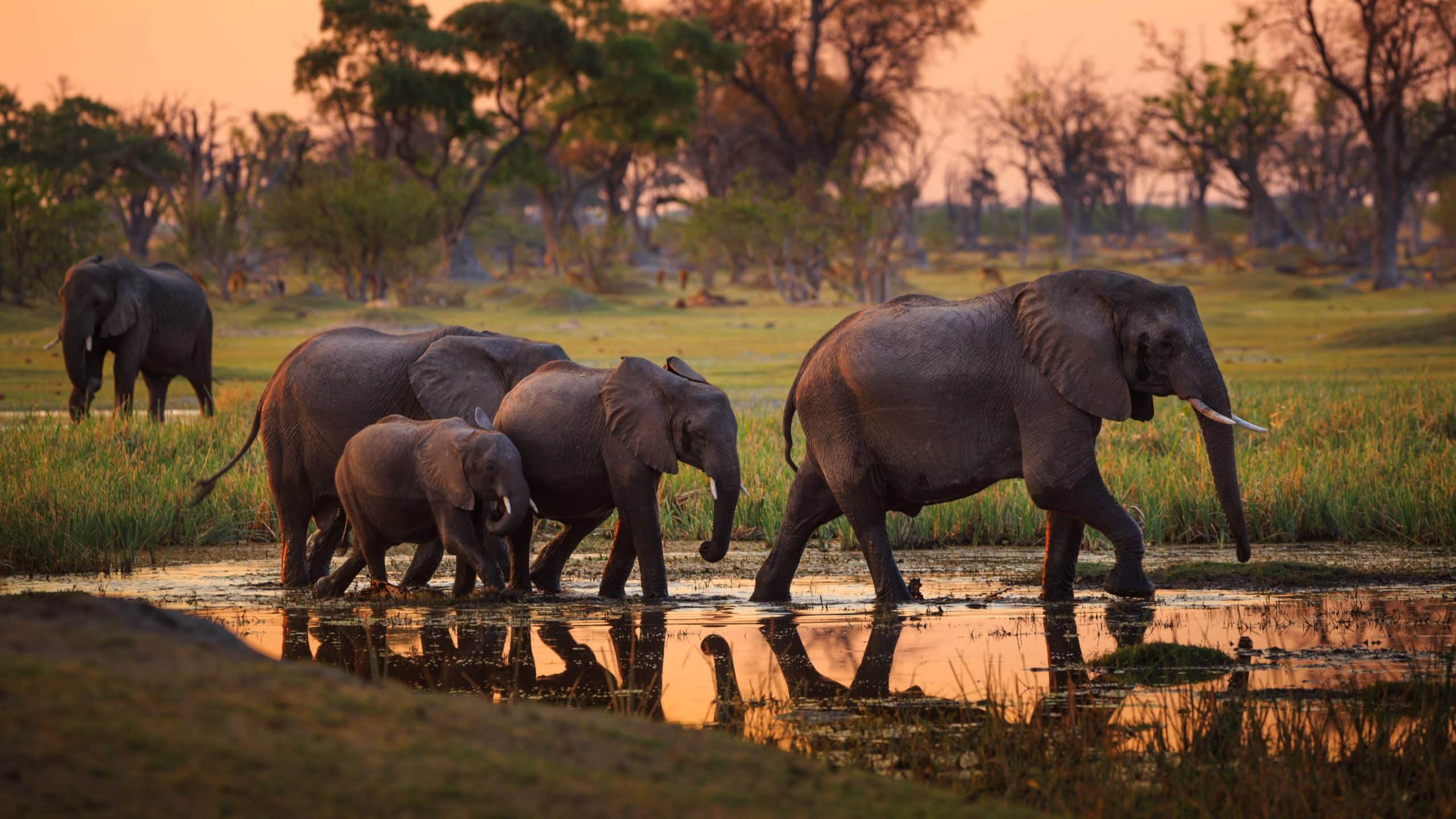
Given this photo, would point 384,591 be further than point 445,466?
Yes

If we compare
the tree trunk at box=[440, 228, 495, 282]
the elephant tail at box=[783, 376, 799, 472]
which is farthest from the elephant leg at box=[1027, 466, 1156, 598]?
the tree trunk at box=[440, 228, 495, 282]

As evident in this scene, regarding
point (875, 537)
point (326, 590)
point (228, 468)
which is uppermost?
point (228, 468)

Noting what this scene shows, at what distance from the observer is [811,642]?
6672 millimetres

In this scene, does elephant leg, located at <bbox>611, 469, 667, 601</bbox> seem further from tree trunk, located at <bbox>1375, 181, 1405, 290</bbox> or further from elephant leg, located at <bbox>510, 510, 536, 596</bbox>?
tree trunk, located at <bbox>1375, 181, 1405, 290</bbox>

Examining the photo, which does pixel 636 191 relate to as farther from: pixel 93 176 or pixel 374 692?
pixel 374 692

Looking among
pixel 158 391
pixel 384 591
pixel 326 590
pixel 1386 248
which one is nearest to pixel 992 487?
pixel 384 591

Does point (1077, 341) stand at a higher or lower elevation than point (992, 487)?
higher

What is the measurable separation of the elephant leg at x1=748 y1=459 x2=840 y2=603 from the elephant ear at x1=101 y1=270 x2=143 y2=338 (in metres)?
9.85

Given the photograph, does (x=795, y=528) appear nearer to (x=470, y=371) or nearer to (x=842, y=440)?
(x=842, y=440)

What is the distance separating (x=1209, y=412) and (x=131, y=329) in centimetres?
1190

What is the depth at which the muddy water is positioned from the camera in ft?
18.1

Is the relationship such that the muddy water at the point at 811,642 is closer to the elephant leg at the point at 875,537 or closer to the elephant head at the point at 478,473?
the elephant leg at the point at 875,537

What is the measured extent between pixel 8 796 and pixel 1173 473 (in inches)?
356

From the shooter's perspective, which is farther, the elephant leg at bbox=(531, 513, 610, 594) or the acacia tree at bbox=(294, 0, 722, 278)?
the acacia tree at bbox=(294, 0, 722, 278)
